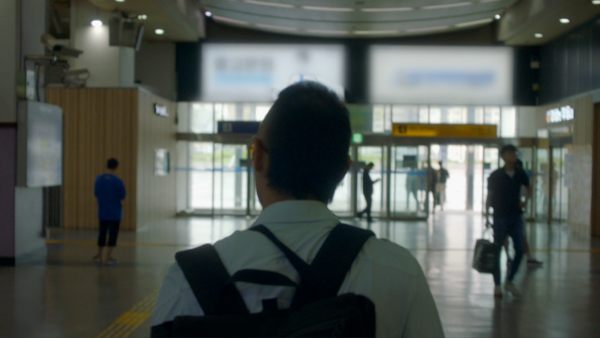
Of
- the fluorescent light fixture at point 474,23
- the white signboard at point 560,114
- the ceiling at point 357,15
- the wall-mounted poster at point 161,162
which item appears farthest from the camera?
the fluorescent light fixture at point 474,23

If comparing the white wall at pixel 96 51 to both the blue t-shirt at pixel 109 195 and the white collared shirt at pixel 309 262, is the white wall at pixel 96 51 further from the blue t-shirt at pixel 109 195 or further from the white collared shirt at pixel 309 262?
the white collared shirt at pixel 309 262

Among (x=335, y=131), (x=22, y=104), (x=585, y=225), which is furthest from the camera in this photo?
(x=585, y=225)

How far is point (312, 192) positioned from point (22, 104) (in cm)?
840

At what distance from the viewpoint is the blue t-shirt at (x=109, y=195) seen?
8.58 metres

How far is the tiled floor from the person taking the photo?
5.41m

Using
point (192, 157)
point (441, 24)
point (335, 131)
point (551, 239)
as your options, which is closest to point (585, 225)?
point (551, 239)

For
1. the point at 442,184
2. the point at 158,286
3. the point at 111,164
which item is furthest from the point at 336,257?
the point at 442,184

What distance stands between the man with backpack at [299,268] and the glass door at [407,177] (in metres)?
16.6

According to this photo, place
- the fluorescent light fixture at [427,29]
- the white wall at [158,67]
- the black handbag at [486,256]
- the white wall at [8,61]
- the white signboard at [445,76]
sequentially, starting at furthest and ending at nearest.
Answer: the white signboard at [445,76], the white wall at [158,67], the fluorescent light fixture at [427,29], the white wall at [8,61], the black handbag at [486,256]

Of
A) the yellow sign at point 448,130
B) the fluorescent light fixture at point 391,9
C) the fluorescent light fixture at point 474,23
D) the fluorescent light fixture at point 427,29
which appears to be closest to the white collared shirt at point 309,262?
the fluorescent light fixture at point 391,9

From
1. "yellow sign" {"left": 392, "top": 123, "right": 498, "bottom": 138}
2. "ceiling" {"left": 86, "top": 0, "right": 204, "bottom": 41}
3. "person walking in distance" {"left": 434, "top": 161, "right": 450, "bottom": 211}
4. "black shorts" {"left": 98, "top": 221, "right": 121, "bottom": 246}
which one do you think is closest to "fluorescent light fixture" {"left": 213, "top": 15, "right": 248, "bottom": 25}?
"ceiling" {"left": 86, "top": 0, "right": 204, "bottom": 41}

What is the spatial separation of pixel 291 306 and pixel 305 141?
34cm

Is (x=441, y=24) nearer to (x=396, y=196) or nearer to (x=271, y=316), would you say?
(x=396, y=196)

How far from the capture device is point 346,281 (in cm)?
104
